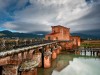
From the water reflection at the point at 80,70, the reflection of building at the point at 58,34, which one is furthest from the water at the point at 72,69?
the reflection of building at the point at 58,34

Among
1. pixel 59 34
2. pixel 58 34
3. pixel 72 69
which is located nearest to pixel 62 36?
pixel 59 34

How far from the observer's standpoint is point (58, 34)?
241 feet

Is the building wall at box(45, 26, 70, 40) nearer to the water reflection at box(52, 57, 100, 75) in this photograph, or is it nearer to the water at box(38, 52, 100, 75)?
the water at box(38, 52, 100, 75)

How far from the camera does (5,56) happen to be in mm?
11781

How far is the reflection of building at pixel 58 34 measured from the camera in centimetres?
7212

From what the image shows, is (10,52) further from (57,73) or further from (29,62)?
(57,73)

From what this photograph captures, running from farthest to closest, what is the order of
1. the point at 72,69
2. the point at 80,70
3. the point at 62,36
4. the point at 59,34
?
the point at 62,36, the point at 59,34, the point at 72,69, the point at 80,70

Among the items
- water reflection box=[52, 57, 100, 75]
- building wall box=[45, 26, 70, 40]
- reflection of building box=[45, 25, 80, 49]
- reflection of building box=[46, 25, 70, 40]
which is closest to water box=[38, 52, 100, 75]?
water reflection box=[52, 57, 100, 75]

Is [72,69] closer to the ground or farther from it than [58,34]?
closer to the ground

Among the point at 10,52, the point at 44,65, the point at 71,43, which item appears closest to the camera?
the point at 10,52

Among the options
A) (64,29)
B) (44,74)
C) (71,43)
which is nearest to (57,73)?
(44,74)

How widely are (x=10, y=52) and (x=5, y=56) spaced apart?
84 centimetres

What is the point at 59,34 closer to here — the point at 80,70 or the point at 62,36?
the point at 62,36

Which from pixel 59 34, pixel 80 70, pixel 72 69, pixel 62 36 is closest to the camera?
pixel 80 70
